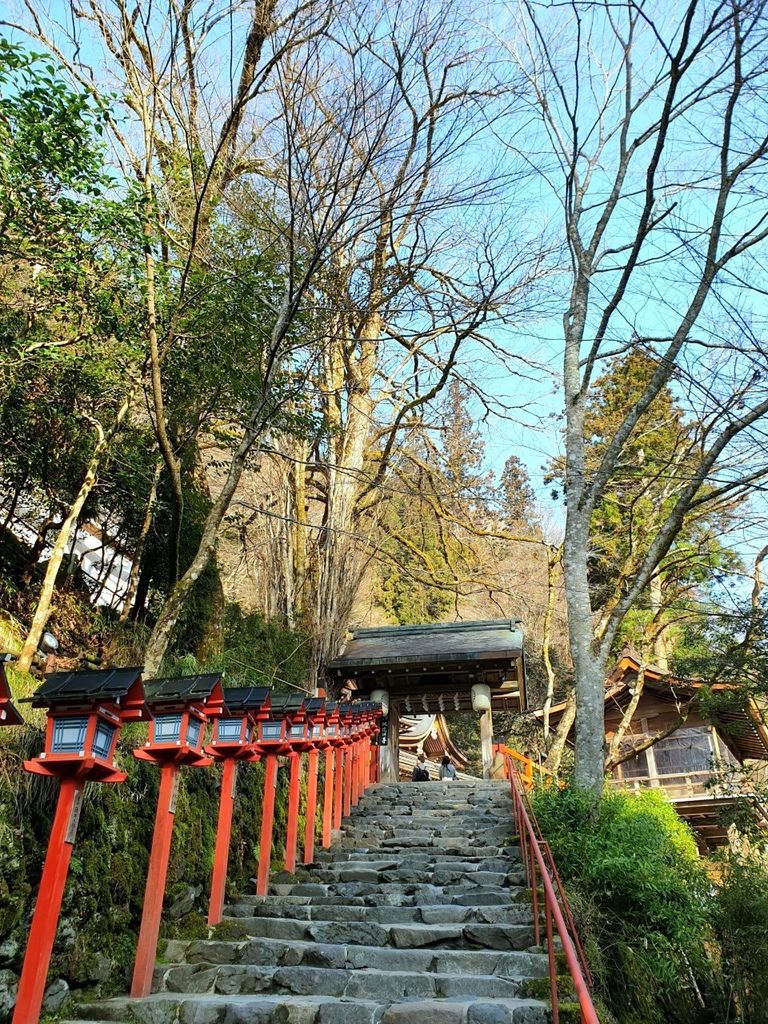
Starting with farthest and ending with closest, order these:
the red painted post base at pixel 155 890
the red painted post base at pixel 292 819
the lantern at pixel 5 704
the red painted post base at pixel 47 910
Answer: the red painted post base at pixel 292 819 → the red painted post base at pixel 155 890 → the lantern at pixel 5 704 → the red painted post base at pixel 47 910

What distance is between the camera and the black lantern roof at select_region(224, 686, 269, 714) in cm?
602

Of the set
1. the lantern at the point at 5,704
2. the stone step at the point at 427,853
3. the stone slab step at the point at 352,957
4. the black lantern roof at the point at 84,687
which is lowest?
the stone slab step at the point at 352,957

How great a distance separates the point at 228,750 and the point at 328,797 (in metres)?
3.21

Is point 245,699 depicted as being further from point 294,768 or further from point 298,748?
point 298,748

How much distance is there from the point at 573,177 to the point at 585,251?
1.13 m

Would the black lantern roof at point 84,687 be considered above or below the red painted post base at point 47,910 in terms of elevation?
above

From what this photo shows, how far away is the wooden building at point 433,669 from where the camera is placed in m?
14.2

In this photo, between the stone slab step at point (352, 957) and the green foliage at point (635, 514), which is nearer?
the stone slab step at point (352, 957)

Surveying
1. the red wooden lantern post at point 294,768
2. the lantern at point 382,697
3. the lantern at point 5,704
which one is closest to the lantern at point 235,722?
the red wooden lantern post at point 294,768

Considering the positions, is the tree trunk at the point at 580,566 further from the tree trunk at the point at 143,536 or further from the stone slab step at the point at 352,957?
the tree trunk at the point at 143,536

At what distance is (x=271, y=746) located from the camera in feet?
22.6

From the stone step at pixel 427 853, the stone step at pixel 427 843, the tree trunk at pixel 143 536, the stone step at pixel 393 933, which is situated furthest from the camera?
the tree trunk at pixel 143 536

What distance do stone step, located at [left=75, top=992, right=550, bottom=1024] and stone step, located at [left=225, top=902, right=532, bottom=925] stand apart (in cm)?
133

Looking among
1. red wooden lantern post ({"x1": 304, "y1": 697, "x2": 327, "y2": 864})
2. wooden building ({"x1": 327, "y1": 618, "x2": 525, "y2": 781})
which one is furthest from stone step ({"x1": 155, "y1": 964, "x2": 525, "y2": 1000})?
wooden building ({"x1": 327, "y1": 618, "x2": 525, "y2": 781})
